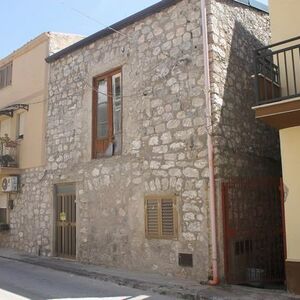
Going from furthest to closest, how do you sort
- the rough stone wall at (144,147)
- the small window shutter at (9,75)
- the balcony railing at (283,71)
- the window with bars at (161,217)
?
the small window shutter at (9,75) → the window with bars at (161,217) → the rough stone wall at (144,147) → the balcony railing at (283,71)

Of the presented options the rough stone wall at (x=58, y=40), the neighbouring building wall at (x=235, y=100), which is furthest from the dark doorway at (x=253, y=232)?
the rough stone wall at (x=58, y=40)

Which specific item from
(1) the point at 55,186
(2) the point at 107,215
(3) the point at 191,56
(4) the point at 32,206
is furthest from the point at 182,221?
(4) the point at 32,206

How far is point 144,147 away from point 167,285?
3115 mm

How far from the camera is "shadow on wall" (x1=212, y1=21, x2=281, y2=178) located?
8962 mm

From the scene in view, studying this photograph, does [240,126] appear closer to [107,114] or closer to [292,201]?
[292,201]

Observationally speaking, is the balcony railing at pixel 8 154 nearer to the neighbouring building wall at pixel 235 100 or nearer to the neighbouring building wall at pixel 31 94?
the neighbouring building wall at pixel 31 94

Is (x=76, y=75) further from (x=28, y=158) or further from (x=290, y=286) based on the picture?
(x=290, y=286)

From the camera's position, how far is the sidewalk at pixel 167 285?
745 cm

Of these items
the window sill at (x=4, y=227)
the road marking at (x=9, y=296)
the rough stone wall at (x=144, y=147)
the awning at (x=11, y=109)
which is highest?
the awning at (x=11, y=109)

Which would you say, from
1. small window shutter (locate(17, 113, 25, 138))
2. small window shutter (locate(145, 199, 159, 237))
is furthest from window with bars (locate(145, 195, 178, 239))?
small window shutter (locate(17, 113, 25, 138))

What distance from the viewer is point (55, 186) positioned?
12734 mm

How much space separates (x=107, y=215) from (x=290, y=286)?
4.90 m

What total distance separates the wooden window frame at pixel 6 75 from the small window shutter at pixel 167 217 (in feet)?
29.0

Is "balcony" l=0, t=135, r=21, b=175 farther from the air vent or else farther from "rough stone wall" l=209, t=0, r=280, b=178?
"rough stone wall" l=209, t=0, r=280, b=178
